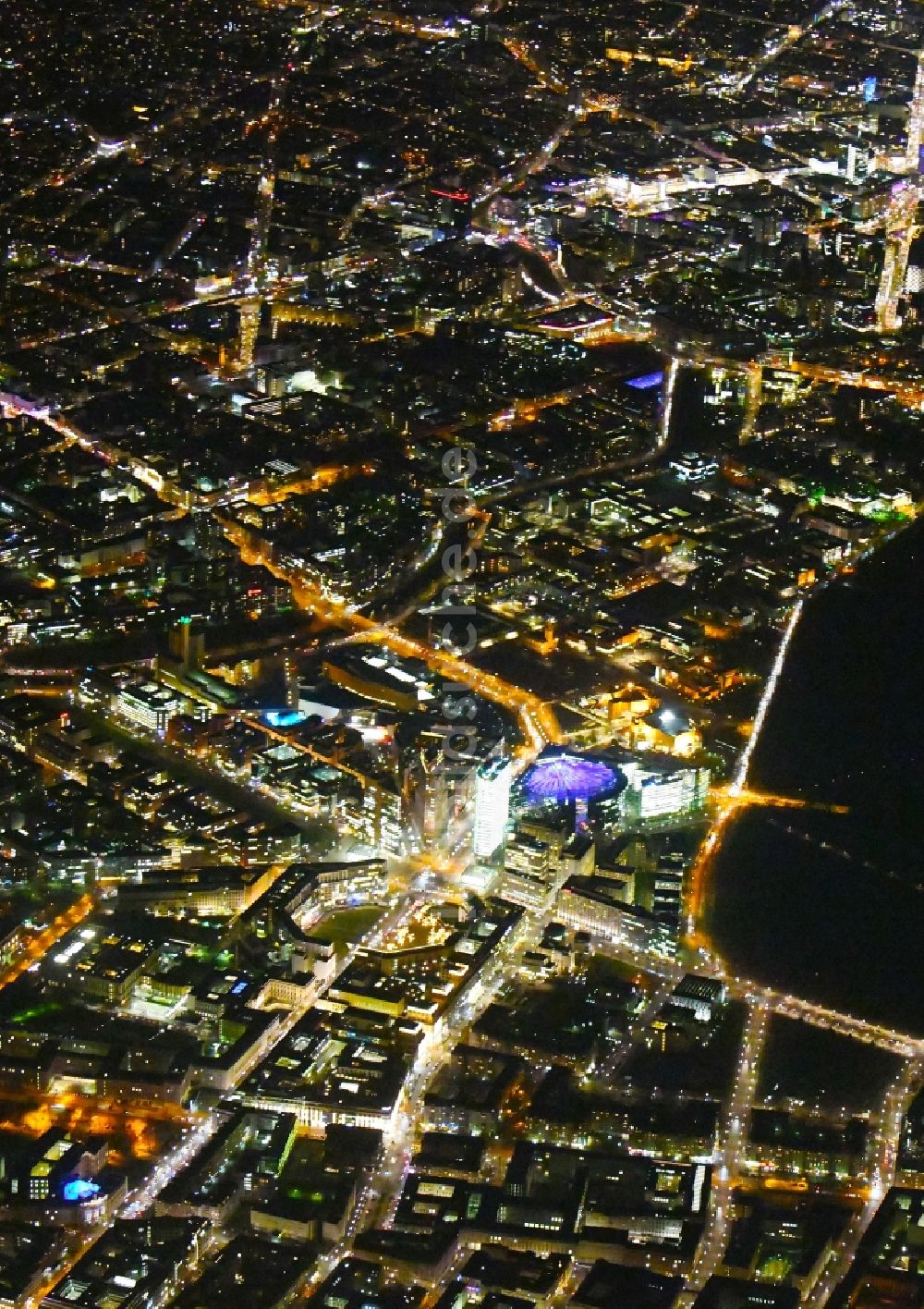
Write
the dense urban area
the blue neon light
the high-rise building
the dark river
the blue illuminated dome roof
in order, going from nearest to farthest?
the dense urban area → the dark river → the high-rise building → the blue illuminated dome roof → the blue neon light

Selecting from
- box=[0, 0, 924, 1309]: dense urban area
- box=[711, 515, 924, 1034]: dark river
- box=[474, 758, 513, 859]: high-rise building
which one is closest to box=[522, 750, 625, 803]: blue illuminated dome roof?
box=[0, 0, 924, 1309]: dense urban area

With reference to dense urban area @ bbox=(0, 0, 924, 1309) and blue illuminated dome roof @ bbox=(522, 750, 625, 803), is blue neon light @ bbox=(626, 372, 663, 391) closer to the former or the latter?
dense urban area @ bbox=(0, 0, 924, 1309)

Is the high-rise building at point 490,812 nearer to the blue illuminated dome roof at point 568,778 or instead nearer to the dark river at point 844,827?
the blue illuminated dome roof at point 568,778

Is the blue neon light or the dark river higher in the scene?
the blue neon light

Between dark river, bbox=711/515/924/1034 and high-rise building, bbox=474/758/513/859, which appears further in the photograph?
high-rise building, bbox=474/758/513/859

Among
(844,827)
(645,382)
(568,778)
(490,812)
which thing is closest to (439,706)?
(568,778)

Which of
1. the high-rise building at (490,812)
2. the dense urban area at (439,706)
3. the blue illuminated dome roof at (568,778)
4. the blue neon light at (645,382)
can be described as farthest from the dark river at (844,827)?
the blue neon light at (645,382)

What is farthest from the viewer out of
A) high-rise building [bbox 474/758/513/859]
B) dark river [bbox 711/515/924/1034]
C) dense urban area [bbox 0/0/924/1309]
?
high-rise building [bbox 474/758/513/859]

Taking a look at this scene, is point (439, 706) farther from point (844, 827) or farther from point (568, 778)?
point (844, 827)
